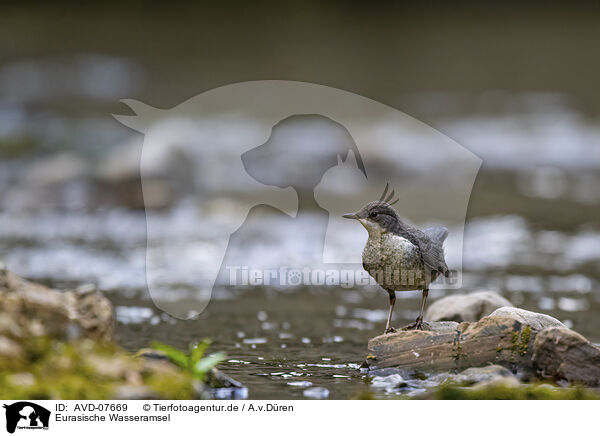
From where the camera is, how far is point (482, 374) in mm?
3238

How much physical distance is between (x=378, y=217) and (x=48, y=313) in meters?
1.41

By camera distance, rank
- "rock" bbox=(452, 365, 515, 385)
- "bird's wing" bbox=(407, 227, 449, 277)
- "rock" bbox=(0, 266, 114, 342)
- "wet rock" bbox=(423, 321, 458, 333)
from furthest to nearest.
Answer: "wet rock" bbox=(423, 321, 458, 333), "bird's wing" bbox=(407, 227, 449, 277), "rock" bbox=(452, 365, 515, 385), "rock" bbox=(0, 266, 114, 342)

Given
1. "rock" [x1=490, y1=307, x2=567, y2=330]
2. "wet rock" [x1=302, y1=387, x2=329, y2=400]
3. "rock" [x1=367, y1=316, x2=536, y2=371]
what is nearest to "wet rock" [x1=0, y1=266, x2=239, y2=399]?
"wet rock" [x1=302, y1=387, x2=329, y2=400]

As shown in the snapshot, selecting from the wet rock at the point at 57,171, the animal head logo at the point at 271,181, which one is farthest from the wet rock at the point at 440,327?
the wet rock at the point at 57,171

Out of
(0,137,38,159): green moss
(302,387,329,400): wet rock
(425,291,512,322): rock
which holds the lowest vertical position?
(302,387,329,400): wet rock

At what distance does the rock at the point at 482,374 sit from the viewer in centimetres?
321

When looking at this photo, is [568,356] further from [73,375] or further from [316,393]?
[73,375]

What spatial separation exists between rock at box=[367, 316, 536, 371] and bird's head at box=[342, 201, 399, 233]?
1.64 feet

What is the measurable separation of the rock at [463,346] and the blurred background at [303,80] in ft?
0.78

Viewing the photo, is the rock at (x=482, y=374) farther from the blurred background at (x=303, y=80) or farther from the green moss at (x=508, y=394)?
the blurred background at (x=303, y=80)

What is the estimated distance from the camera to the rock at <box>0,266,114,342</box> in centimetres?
298

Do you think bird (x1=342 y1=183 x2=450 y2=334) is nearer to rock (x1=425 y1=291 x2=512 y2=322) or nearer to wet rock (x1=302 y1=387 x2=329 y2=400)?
wet rock (x1=302 y1=387 x2=329 y2=400)

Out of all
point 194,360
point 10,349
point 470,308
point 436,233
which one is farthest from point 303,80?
point 10,349
